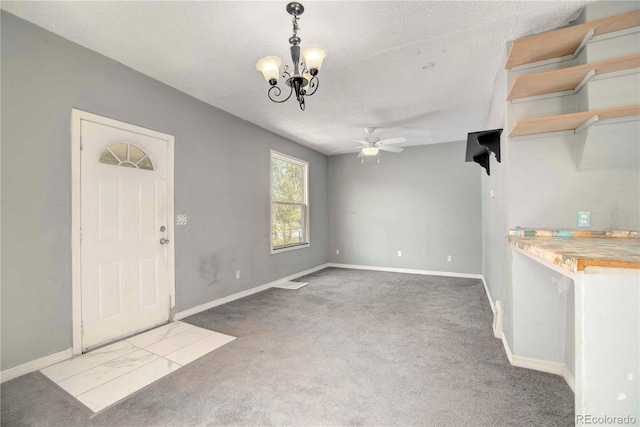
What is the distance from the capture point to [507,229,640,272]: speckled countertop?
90 centimetres

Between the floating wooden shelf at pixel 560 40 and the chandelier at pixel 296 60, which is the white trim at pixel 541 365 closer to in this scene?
the floating wooden shelf at pixel 560 40

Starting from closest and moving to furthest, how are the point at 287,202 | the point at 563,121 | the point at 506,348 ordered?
the point at 563,121
the point at 506,348
the point at 287,202

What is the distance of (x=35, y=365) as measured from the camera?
2178 millimetres

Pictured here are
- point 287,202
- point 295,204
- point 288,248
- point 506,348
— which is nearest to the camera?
point 506,348

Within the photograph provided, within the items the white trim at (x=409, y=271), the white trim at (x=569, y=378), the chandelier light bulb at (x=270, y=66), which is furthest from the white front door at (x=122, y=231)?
the white trim at (x=409, y=271)

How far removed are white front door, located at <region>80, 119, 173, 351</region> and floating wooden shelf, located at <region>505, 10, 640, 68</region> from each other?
347 cm

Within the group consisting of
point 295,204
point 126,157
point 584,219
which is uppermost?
point 126,157

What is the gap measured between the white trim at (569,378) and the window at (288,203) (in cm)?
396

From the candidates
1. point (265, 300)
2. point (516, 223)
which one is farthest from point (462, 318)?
point (265, 300)

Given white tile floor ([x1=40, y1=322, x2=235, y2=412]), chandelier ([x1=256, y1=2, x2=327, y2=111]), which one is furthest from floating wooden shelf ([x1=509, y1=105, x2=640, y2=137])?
white tile floor ([x1=40, y1=322, x2=235, y2=412])

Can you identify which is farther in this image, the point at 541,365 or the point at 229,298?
the point at 229,298

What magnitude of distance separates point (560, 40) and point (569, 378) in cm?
235

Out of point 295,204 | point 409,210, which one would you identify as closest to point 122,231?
Answer: point 295,204

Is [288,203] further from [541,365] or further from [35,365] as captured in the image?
[541,365]
